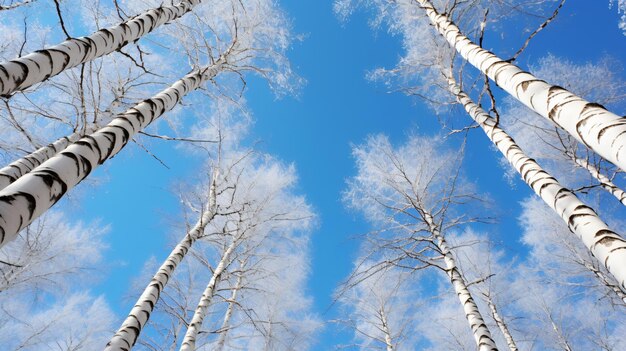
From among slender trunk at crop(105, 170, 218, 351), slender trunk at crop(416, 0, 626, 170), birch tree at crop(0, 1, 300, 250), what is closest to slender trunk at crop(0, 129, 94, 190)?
birch tree at crop(0, 1, 300, 250)

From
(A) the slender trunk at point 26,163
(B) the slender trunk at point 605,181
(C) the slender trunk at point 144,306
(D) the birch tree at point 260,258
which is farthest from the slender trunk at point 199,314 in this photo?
(B) the slender trunk at point 605,181

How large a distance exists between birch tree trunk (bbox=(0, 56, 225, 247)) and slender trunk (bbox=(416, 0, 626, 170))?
2632 mm

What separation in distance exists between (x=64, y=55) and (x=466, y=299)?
4.57 metres

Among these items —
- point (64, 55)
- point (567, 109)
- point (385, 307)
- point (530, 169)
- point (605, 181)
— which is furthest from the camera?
point (385, 307)

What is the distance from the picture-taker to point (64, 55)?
9.93 ft

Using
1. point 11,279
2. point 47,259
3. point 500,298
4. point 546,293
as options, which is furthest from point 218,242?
point 546,293

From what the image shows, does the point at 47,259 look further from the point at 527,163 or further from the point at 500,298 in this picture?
the point at 500,298

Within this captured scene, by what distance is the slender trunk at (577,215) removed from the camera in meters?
2.01

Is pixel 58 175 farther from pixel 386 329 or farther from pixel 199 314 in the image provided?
pixel 386 329

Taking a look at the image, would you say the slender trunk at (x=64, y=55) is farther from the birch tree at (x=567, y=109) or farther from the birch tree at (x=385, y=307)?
the birch tree at (x=385, y=307)

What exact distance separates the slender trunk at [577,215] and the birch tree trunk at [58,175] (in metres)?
2.85

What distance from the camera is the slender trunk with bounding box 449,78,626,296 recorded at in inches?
79.0

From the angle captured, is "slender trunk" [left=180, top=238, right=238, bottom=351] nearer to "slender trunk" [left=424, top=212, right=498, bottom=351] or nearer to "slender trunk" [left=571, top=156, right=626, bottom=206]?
"slender trunk" [left=424, top=212, right=498, bottom=351]

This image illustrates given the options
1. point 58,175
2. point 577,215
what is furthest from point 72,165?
point 577,215
